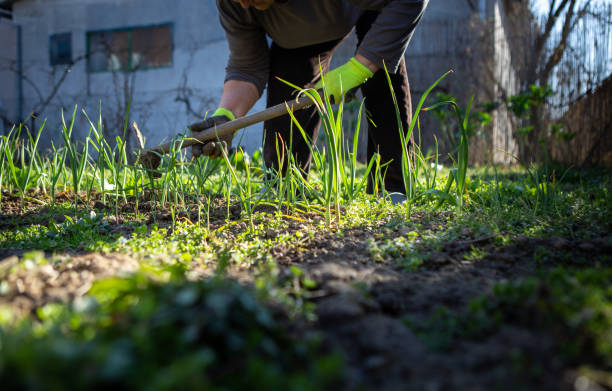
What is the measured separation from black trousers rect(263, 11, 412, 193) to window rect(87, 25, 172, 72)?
189 inches

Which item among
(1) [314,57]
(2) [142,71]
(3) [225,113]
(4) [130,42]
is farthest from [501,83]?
(4) [130,42]

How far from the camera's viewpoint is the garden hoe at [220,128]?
1.59 m

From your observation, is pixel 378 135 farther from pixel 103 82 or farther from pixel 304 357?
pixel 103 82

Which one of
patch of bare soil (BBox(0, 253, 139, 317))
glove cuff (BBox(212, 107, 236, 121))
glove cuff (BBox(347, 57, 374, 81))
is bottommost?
patch of bare soil (BBox(0, 253, 139, 317))

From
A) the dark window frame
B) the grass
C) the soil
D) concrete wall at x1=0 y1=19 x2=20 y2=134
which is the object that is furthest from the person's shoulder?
concrete wall at x1=0 y1=19 x2=20 y2=134

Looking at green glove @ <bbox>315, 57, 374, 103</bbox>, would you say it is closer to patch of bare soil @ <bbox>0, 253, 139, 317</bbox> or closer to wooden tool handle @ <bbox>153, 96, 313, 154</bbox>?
wooden tool handle @ <bbox>153, 96, 313, 154</bbox>

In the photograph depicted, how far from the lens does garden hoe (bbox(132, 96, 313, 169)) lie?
159 cm

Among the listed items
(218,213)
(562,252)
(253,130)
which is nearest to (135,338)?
(562,252)

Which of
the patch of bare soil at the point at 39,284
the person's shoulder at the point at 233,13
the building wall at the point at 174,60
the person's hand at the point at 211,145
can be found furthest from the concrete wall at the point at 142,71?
the patch of bare soil at the point at 39,284

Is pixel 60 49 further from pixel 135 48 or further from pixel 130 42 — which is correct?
pixel 135 48

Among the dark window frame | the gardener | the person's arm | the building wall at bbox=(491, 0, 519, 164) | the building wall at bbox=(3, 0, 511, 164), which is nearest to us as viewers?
the gardener

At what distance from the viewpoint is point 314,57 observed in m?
2.21

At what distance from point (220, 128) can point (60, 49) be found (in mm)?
6836

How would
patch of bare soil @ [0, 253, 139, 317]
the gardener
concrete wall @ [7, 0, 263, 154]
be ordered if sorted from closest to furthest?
patch of bare soil @ [0, 253, 139, 317], the gardener, concrete wall @ [7, 0, 263, 154]
